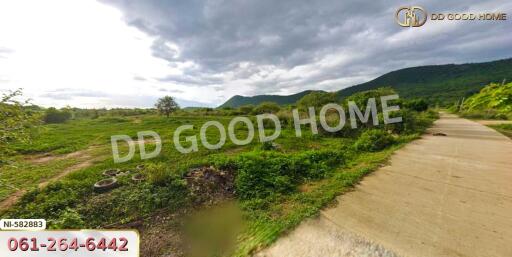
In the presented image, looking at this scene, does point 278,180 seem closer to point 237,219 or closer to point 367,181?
point 237,219

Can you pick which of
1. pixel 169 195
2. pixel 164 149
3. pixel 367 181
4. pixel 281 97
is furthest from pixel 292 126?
pixel 281 97

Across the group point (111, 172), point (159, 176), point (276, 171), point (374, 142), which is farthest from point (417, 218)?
point (111, 172)

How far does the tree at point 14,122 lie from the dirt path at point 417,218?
3630 mm

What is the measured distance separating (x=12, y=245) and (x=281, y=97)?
399ft

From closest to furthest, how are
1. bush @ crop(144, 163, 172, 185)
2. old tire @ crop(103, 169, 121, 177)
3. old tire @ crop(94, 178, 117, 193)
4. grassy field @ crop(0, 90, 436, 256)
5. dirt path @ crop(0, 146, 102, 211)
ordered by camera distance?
grassy field @ crop(0, 90, 436, 256), dirt path @ crop(0, 146, 102, 211), old tire @ crop(94, 178, 117, 193), bush @ crop(144, 163, 172, 185), old tire @ crop(103, 169, 121, 177)

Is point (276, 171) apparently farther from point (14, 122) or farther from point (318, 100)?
point (318, 100)

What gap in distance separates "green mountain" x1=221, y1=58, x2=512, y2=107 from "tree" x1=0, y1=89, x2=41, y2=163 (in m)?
85.7

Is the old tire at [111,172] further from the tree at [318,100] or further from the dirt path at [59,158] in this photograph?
the tree at [318,100]

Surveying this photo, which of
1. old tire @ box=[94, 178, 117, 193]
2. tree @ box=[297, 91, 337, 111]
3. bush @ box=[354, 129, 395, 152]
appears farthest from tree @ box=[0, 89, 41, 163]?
tree @ box=[297, 91, 337, 111]

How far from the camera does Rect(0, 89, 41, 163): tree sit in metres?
2.96

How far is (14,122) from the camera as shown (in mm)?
3012

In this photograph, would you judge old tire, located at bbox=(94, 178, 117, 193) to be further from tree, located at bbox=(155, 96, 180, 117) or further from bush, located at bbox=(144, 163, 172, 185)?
tree, located at bbox=(155, 96, 180, 117)

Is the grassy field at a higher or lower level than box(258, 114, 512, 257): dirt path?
higher

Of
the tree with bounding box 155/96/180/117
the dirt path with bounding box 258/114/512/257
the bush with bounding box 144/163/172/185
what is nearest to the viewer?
the dirt path with bounding box 258/114/512/257
